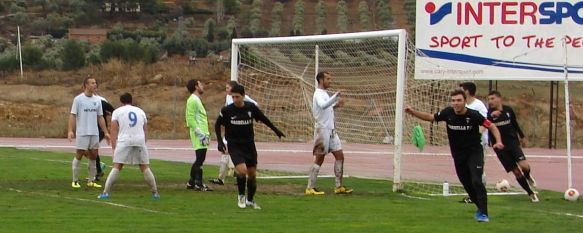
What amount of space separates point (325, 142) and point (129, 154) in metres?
3.37

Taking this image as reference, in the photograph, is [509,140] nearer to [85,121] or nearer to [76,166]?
[85,121]

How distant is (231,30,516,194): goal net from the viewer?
20.8 m

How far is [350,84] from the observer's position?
24.4m

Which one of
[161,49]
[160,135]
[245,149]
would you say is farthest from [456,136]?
[161,49]

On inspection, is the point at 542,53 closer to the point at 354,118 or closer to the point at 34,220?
the point at 354,118

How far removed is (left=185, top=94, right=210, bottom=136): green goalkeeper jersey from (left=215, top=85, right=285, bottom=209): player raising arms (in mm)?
2589

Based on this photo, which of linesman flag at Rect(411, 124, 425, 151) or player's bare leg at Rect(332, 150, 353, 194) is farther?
linesman flag at Rect(411, 124, 425, 151)

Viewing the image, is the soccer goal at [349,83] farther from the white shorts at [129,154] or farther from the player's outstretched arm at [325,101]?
the white shorts at [129,154]

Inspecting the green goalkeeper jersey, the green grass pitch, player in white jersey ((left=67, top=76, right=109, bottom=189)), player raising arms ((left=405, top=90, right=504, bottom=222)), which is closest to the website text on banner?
the green grass pitch

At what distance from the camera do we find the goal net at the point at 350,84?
68.2ft

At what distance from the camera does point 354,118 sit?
76.8ft

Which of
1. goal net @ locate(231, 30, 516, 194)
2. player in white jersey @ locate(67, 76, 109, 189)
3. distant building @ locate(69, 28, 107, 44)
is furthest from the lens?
distant building @ locate(69, 28, 107, 44)

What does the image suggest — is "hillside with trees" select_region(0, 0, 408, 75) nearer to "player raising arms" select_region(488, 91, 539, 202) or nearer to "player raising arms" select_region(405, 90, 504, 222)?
"player raising arms" select_region(488, 91, 539, 202)

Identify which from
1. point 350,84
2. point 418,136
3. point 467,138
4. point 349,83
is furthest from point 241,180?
point 349,83
